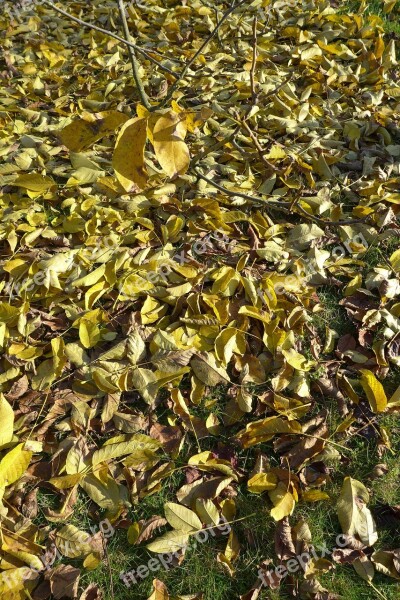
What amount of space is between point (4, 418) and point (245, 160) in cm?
167

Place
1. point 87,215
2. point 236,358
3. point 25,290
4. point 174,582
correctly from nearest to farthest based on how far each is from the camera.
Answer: point 174,582 → point 236,358 → point 25,290 → point 87,215

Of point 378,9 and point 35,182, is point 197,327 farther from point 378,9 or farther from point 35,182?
point 378,9

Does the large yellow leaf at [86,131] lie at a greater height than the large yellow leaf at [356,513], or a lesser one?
greater

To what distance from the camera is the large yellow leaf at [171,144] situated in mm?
2205

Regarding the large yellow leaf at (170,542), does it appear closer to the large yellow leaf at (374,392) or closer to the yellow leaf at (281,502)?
the yellow leaf at (281,502)

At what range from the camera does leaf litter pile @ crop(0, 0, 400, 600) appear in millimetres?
1773

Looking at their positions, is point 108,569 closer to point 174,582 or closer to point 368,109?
point 174,582

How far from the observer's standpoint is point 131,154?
2141 millimetres

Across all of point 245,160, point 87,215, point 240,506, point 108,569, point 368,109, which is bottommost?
point 108,569

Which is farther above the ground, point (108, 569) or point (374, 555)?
point (374, 555)

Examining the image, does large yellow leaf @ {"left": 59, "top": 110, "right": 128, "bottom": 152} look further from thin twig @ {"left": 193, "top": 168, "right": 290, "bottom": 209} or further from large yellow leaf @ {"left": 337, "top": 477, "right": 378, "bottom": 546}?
large yellow leaf @ {"left": 337, "top": 477, "right": 378, "bottom": 546}

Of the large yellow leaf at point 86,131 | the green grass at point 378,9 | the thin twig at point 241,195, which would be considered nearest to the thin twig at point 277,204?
the thin twig at point 241,195

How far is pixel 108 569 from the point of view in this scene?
5.66 feet

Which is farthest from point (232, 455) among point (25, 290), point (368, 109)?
point (368, 109)
